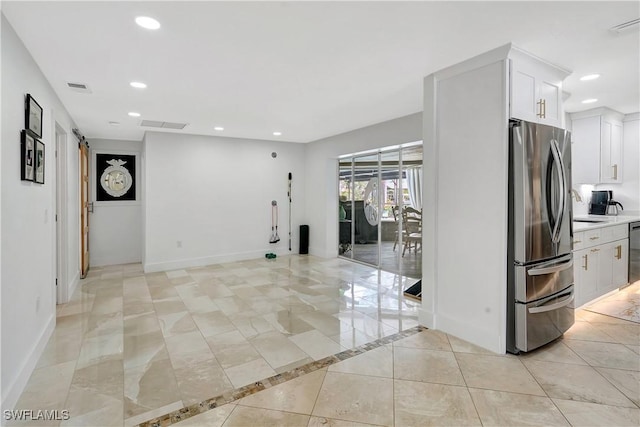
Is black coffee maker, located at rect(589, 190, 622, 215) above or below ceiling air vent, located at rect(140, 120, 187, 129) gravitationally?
below

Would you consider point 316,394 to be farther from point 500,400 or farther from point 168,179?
point 168,179

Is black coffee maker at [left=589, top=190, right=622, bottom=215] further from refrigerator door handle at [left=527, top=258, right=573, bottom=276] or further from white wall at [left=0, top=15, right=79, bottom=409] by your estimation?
white wall at [left=0, top=15, right=79, bottom=409]

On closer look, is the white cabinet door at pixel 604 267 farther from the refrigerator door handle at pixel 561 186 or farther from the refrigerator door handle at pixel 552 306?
the refrigerator door handle at pixel 561 186

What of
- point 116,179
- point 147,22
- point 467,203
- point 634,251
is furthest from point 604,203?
point 116,179

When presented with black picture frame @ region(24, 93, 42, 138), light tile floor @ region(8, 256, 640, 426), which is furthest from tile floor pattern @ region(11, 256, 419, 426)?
black picture frame @ region(24, 93, 42, 138)

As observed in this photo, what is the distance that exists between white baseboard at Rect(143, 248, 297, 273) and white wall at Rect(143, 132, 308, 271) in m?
0.02

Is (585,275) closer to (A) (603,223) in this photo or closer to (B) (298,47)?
(A) (603,223)

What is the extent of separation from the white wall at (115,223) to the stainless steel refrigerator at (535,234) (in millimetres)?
6267

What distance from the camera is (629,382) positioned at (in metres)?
2.41

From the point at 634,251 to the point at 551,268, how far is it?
3.30 m

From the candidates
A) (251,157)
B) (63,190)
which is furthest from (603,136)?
(63,190)

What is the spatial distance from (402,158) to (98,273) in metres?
5.51

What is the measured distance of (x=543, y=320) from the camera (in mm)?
2852

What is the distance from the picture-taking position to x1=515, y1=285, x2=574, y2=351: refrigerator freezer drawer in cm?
275
